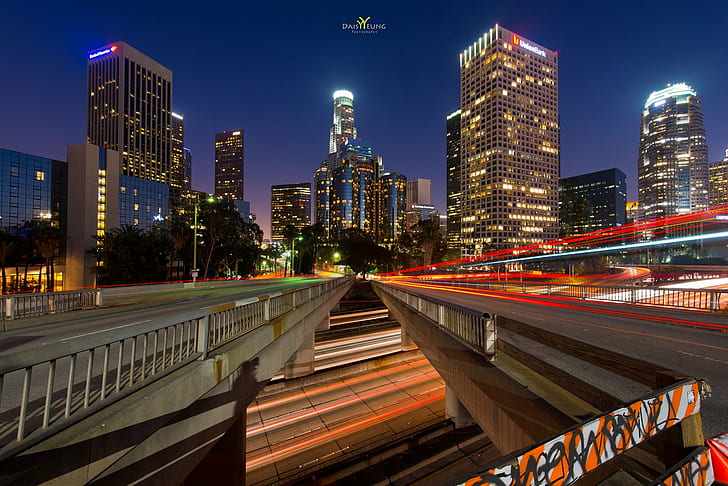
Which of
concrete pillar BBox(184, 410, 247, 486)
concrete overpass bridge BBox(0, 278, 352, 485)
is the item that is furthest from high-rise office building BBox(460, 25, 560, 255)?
concrete overpass bridge BBox(0, 278, 352, 485)

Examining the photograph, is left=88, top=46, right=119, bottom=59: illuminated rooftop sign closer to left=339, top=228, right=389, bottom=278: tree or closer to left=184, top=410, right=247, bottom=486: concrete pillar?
→ left=339, top=228, right=389, bottom=278: tree

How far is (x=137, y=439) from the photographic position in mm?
4113

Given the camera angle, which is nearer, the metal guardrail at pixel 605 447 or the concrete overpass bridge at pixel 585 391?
the metal guardrail at pixel 605 447

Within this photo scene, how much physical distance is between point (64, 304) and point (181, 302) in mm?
5276

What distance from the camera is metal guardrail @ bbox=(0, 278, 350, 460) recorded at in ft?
9.74

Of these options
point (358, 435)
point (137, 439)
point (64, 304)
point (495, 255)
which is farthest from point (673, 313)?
point (495, 255)

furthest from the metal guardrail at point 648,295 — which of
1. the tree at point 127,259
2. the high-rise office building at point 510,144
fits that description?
the high-rise office building at point 510,144

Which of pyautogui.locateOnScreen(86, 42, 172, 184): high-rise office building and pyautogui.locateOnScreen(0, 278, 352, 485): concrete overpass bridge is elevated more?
pyautogui.locateOnScreen(86, 42, 172, 184): high-rise office building

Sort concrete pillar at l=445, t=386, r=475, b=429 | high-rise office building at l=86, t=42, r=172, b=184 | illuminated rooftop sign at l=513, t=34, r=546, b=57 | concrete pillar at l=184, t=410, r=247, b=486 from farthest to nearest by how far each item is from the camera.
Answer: high-rise office building at l=86, t=42, r=172, b=184, illuminated rooftop sign at l=513, t=34, r=546, b=57, concrete pillar at l=445, t=386, r=475, b=429, concrete pillar at l=184, t=410, r=247, b=486

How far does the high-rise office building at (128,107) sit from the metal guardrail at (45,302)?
643 feet

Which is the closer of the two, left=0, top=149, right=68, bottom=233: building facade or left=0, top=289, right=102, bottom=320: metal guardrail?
left=0, top=289, right=102, bottom=320: metal guardrail

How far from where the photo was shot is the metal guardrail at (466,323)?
711 cm

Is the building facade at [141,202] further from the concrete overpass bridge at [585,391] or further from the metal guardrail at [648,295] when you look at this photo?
the concrete overpass bridge at [585,391]

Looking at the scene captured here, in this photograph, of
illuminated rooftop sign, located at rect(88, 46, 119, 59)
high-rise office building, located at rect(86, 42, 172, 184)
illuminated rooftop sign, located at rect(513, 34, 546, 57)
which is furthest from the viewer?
illuminated rooftop sign, located at rect(88, 46, 119, 59)
